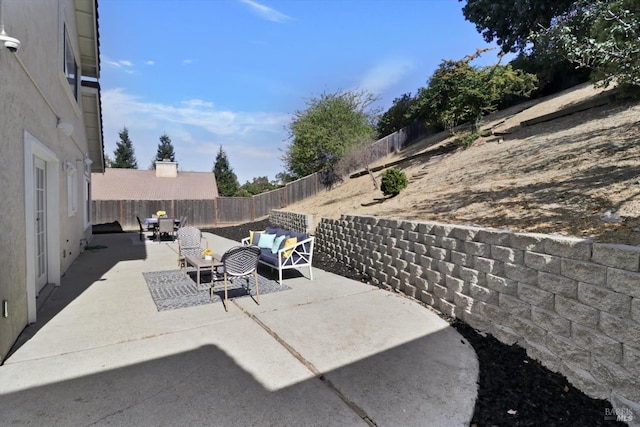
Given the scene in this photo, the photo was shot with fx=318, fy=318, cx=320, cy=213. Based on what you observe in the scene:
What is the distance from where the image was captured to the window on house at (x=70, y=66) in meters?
6.56

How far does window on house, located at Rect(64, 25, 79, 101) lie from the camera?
6562 mm

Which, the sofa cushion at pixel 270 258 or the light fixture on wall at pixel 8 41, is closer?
the light fixture on wall at pixel 8 41

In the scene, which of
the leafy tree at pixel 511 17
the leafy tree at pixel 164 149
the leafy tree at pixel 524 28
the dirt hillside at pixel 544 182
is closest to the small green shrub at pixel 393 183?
the dirt hillside at pixel 544 182

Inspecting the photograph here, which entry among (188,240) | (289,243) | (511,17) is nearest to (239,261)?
(289,243)

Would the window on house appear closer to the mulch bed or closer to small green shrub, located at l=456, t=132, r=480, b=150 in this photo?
the mulch bed

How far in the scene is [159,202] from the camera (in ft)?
55.1

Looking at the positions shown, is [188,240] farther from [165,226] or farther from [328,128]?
[328,128]

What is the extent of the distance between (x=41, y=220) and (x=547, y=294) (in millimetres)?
6817

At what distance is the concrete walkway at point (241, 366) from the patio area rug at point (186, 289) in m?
0.23

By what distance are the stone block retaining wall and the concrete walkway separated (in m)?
0.47

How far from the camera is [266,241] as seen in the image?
22.7 ft

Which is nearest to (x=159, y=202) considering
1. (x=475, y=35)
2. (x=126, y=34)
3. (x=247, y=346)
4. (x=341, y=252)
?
(x=126, y=34)

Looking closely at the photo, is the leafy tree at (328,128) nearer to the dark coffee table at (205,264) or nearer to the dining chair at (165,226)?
the dining chair at (165,226)

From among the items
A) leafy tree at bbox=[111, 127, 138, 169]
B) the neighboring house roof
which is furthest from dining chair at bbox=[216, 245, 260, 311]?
leafy tree at bbox=[111, 127, 138, 169]
